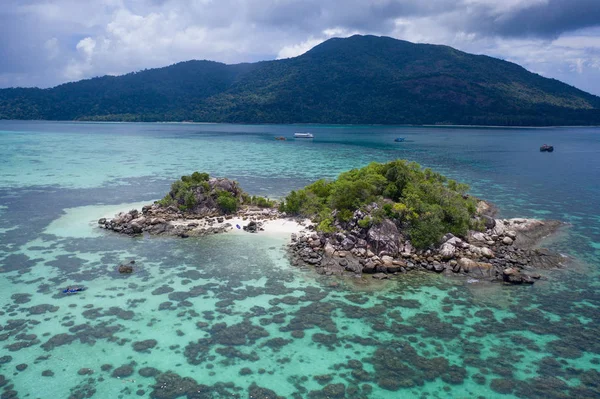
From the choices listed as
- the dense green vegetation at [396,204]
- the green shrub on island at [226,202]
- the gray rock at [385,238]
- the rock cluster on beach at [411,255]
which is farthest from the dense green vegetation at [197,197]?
the gray rock at [385,238]

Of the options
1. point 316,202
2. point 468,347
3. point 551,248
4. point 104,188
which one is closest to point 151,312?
point 468,347

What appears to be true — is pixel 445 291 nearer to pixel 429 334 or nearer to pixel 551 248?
pixel 429 334

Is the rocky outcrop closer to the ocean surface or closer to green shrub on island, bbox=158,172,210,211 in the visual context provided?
the ocean surface

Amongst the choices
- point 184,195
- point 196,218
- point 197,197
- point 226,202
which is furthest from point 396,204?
point 184,195

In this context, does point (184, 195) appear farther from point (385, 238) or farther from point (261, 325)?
point (261, 325)

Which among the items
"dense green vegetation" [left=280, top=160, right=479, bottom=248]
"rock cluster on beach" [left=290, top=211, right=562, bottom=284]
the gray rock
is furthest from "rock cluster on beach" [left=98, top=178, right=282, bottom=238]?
the gray rock
